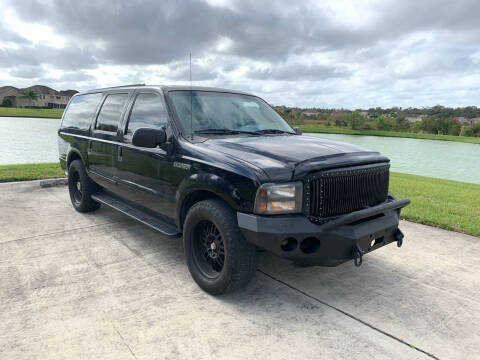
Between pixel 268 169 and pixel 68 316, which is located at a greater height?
pixel 268 169

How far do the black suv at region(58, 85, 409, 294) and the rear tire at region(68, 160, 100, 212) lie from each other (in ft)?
2.90

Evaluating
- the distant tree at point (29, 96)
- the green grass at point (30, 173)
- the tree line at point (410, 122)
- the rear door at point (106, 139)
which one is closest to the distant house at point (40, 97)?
the distant tree at point (29, 96)

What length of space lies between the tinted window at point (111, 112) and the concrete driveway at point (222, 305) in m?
1.51

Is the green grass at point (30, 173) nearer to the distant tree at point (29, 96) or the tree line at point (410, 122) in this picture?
the tree line at point (410, 122)

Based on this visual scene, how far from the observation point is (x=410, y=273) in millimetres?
3908

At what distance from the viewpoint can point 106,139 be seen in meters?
4.88

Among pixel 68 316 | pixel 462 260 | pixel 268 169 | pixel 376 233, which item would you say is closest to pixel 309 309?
pixel 376 233

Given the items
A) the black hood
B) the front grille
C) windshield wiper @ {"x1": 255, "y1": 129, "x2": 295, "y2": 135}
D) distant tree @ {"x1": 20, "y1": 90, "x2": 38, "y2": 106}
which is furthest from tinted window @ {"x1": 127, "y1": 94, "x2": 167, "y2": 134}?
distant tree @ {"x1": 20, "y1": 90, "x2": 38, "y2": 106}

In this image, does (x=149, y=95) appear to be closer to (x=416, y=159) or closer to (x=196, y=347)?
(x=196, y=347)

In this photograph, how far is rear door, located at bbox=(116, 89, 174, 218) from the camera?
3.90m

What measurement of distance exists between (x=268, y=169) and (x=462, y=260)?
2964mm

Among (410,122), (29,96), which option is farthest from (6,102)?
(410,122)

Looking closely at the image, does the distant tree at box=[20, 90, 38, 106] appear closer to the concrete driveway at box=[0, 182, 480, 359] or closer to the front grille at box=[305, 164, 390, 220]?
the concrete driveway at box=[0, 182, 480, 359]

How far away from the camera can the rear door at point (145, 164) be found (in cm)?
390
